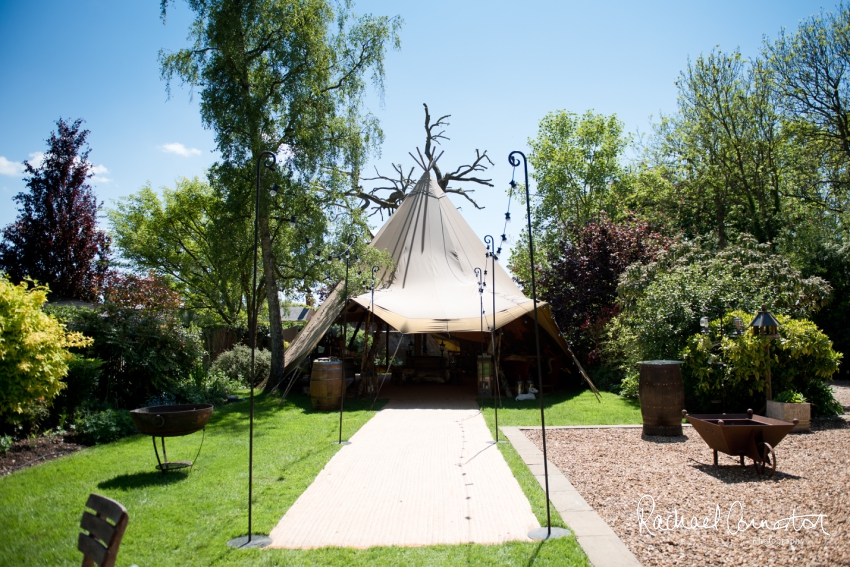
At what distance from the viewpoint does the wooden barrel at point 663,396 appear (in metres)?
7.23

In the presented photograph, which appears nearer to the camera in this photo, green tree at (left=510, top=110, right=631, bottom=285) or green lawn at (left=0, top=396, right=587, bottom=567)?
green lawn at (left=0, top=396, right=587, bottom=567)

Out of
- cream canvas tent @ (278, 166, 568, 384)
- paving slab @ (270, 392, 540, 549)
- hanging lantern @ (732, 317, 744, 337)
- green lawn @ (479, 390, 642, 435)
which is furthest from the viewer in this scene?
cream canvas tent @ (278, 166, 568, 384)

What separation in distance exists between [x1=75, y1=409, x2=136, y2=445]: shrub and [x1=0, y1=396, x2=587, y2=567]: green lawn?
1.01 feet

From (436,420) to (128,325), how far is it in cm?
566

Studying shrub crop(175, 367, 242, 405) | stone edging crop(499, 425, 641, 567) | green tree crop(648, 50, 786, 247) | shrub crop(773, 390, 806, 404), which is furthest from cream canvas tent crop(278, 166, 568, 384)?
green tree crop(648, 50, 786, 247)

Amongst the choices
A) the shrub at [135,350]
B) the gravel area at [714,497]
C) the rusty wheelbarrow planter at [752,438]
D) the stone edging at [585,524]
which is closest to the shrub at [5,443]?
the shrub at [135,350]

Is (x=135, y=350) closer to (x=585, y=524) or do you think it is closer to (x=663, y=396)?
(x=585, y=524)

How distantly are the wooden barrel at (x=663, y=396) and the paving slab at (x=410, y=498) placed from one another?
7.49ft

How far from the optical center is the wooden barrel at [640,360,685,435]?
7227 millimetres

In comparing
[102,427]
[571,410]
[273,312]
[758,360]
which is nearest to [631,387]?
[571,410]

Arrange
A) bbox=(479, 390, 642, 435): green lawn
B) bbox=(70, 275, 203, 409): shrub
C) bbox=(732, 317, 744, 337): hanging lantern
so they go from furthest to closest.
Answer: bbox=(70, 275, 203, 409): shrub → bbox=(479, 390, 642, 435): green lawn → bbox=(732, 317, 744, 337): hanging lantern

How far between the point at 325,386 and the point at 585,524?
6.82m

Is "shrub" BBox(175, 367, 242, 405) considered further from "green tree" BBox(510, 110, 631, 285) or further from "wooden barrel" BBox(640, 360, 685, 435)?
"green tree" BBox(510, 110, 631, 285)

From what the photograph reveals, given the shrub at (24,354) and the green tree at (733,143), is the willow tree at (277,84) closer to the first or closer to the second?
the shrub at (24,354)
